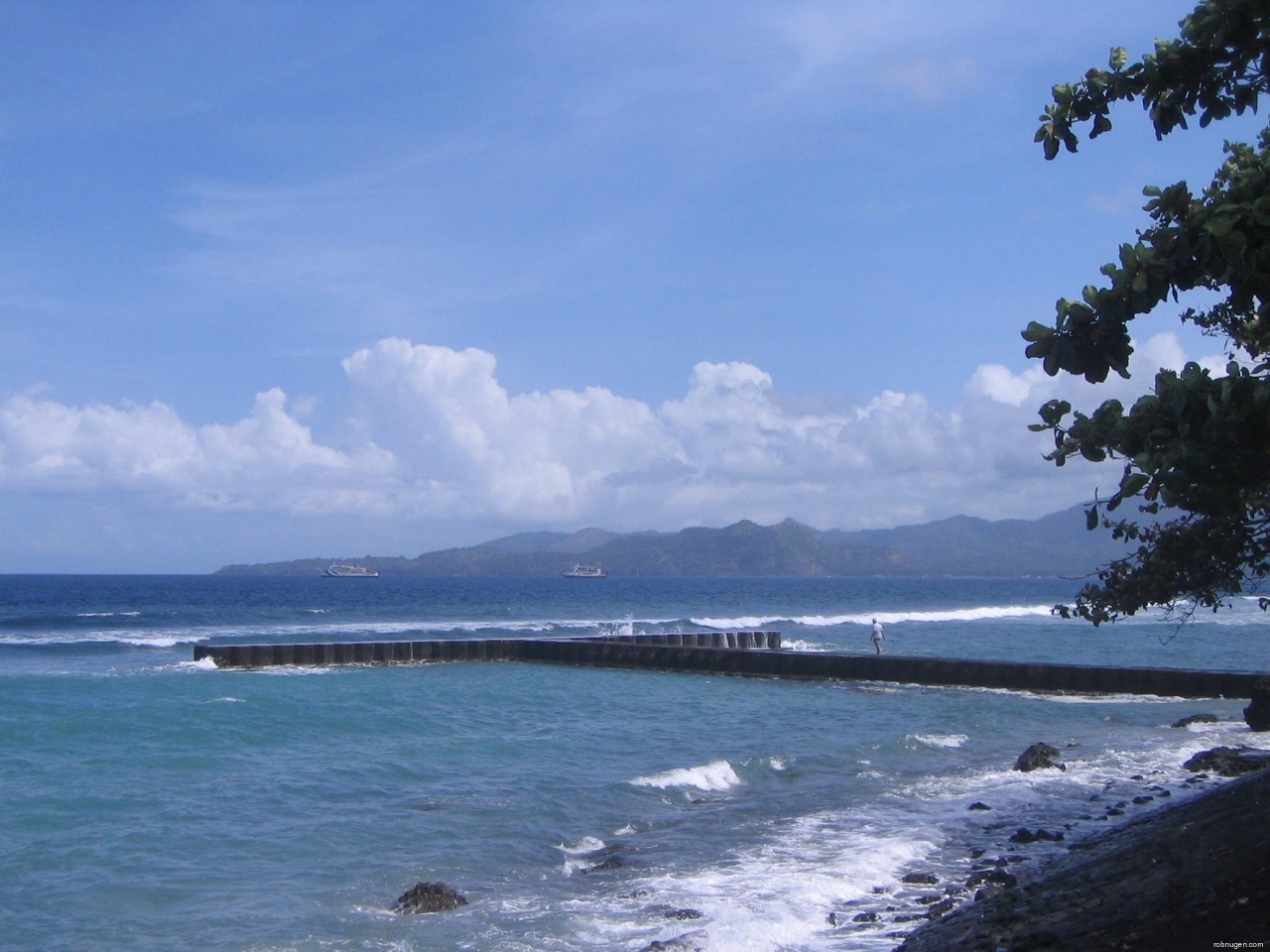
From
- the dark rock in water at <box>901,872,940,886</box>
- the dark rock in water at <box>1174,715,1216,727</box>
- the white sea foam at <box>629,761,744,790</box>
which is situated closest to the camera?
the dark rock in water at <box>901,872,940,886</box>

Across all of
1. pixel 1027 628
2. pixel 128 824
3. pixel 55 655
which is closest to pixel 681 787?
pixel 128 824

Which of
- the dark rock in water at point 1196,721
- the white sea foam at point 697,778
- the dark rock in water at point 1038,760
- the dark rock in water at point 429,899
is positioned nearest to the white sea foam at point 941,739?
the dark rock in water at point 1038,760

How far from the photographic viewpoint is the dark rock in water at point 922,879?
11.7 meters

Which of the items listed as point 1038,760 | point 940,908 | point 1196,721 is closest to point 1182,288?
point 940,908

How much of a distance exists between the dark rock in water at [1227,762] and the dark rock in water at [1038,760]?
1951 mm

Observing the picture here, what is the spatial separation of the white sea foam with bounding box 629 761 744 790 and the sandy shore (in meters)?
6.96

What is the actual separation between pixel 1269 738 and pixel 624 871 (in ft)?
45.9

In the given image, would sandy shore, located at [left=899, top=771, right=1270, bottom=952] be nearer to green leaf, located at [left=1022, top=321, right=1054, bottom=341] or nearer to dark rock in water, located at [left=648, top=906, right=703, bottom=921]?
dark rock in water, located at [left=648, top=906, right=703, bottom=921]

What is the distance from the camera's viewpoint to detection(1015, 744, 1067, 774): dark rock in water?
18344mm

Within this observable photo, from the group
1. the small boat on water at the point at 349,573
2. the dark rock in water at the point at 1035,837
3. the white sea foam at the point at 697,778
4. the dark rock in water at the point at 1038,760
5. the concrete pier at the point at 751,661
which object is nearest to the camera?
the dark rock in water at the point at 1035,837

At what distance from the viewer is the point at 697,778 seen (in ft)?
59.4

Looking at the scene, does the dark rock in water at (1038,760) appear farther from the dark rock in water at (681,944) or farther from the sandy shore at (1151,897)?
the dark rock in water at (681,944)

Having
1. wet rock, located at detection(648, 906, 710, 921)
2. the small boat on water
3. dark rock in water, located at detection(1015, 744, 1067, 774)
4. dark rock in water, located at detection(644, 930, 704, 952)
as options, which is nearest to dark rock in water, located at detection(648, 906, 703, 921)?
wet rock, located at detection(648, 906, 710, 921)

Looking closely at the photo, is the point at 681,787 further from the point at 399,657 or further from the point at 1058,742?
the point at 399,657
